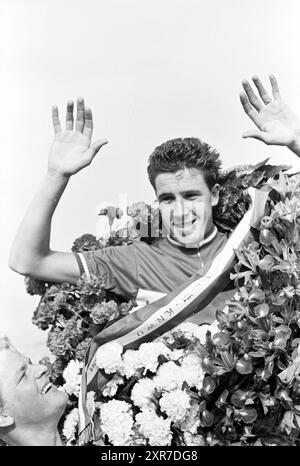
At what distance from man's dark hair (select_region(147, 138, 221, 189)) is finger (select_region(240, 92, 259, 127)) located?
0.24 meters

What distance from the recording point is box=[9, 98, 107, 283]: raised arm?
283 cm

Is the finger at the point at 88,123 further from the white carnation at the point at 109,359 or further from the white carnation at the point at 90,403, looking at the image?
the white carnation at the point at 90,403

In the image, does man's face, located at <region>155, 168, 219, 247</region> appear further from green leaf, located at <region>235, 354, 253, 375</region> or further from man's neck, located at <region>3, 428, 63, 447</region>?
man's neck, located at <region>3, 428, 63, 447</region>

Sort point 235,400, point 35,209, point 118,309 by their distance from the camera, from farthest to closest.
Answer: point 118,309, point 35,209, point 235,400

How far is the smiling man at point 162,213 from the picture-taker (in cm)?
286

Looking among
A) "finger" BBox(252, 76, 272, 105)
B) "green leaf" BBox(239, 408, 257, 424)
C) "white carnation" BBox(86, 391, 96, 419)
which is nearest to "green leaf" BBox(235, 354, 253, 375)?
"green leaf" BBox(239, 408, 257, 424)

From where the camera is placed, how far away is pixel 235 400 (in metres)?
2.59

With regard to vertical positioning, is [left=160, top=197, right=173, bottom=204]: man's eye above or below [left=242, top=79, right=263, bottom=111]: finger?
below

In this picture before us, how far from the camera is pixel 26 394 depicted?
2.63 m

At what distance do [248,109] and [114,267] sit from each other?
2.88 feet

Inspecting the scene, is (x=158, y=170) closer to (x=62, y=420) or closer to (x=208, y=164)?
(x=208, y=164)

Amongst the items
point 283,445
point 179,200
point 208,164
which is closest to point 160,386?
point 283,445

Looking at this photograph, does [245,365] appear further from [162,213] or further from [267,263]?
[162,213]

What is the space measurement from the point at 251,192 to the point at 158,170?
41 cm
